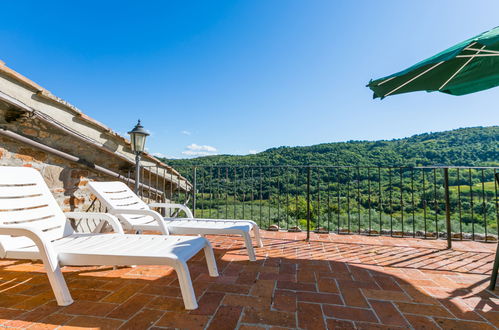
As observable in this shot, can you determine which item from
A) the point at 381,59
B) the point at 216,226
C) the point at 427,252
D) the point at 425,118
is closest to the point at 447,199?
the point at 427,252

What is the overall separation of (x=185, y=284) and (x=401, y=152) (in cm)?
1421

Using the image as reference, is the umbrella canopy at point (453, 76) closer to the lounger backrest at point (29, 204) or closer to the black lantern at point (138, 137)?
the black lantern at point (138, 137)

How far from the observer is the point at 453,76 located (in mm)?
2168

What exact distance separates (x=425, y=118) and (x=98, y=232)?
16.3 metres

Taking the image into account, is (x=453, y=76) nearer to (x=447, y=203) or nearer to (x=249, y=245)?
(x=447, y=203)

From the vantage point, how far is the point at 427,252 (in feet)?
9.19

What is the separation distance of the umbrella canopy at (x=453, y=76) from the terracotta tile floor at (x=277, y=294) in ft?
5.70

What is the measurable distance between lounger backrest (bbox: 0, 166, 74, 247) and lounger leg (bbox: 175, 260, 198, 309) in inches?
50.5

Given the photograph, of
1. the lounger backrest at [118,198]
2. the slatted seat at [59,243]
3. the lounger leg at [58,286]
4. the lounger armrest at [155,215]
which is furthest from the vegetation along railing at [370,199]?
the lounger leg at [58,286]

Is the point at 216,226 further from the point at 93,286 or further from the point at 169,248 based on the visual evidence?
the point at 93,286

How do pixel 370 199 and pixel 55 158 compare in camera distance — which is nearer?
pixel 55 158

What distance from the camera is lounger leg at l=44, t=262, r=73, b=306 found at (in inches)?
56.1

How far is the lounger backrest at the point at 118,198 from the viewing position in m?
2.52

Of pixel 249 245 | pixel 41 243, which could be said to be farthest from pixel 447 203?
pixel 41 243
